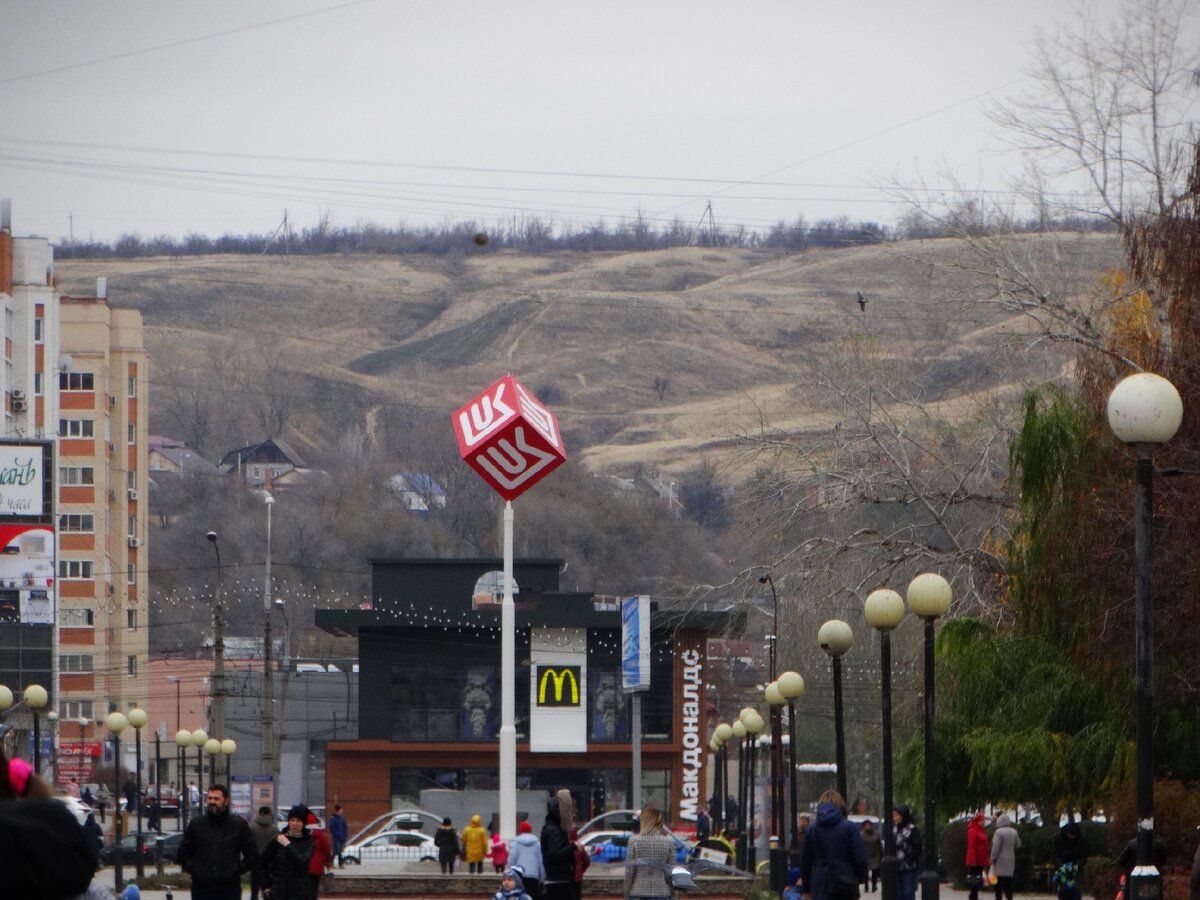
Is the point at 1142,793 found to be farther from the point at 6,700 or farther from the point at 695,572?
the point at 695,572

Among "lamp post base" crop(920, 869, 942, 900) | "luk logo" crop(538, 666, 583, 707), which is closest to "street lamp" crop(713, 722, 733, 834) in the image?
"luk logo" crop(538, 666, 583, 707)

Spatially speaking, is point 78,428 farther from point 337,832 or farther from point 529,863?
point 529,863

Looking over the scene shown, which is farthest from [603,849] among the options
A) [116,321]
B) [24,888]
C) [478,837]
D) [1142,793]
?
[116,321]

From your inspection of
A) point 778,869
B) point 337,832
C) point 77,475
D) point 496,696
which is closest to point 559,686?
point 496,696

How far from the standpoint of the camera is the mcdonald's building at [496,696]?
215 feet

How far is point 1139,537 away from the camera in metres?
12.7

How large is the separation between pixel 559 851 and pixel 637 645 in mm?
37981

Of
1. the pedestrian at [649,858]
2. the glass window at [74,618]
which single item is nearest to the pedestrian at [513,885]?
the pedestrian at [649,858]

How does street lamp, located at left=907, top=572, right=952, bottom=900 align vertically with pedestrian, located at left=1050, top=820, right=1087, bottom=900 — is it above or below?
above

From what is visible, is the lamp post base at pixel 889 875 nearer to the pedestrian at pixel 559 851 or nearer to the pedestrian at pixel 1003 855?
the pedestrian at pixel 559 851

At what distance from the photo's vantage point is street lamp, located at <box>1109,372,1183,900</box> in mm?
12133

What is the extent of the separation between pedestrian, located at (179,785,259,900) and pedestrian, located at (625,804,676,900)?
4.15 m

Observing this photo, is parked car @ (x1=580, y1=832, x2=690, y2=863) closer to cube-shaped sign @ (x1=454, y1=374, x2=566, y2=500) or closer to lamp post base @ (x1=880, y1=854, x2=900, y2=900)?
cube-shaped sign @ (x1=454, y1=374, x2=566, y2=500)

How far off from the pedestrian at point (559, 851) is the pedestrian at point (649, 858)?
251 cm
